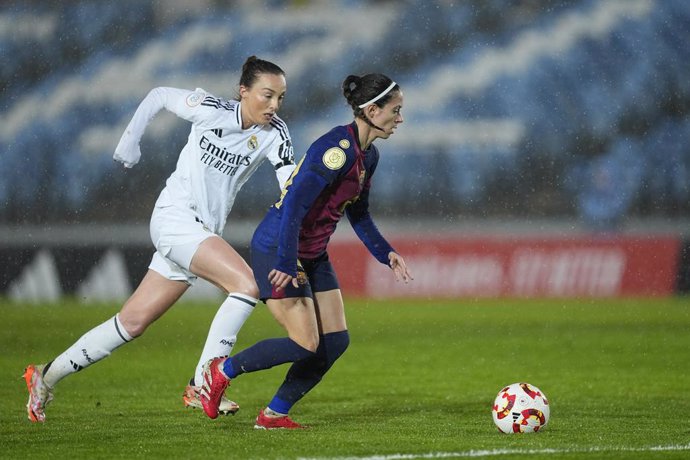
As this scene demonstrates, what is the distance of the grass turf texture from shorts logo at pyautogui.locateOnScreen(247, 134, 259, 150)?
1.55 metres

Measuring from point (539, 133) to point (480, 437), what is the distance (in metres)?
17.0

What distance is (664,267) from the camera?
1656cm

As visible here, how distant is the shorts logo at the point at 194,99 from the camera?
6508 millimetres

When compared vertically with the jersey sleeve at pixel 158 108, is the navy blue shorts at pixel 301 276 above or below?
below

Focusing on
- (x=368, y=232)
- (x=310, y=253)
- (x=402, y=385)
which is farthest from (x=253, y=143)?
(x=402, y=385)

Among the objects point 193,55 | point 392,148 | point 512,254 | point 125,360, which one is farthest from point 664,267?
point 193,55

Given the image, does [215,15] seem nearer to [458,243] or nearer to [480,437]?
[458,243]

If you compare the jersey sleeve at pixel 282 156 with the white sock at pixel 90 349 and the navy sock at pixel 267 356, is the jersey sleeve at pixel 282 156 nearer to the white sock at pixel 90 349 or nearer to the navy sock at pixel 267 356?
the navy sock at pixel 267 356

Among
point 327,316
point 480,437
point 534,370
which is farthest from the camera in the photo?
point 534,370

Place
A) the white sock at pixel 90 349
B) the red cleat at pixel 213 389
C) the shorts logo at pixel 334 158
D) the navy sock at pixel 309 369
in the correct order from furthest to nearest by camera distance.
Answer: the white sock at pixel 90 349
the navy sock at pixel 309 369
the red cleat at pixel 213 389
the shorts logo at pixel 334 158

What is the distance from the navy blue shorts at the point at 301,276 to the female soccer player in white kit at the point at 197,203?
1.15 feet

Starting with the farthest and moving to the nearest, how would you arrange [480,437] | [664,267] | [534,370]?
[664,267]
[534,370]
[480,437]

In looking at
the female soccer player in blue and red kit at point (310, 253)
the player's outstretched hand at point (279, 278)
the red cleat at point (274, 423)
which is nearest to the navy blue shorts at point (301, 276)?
the female soccer player in blue and red kit at point (310, 253)

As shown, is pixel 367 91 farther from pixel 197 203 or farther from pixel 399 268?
pixel 197 203
